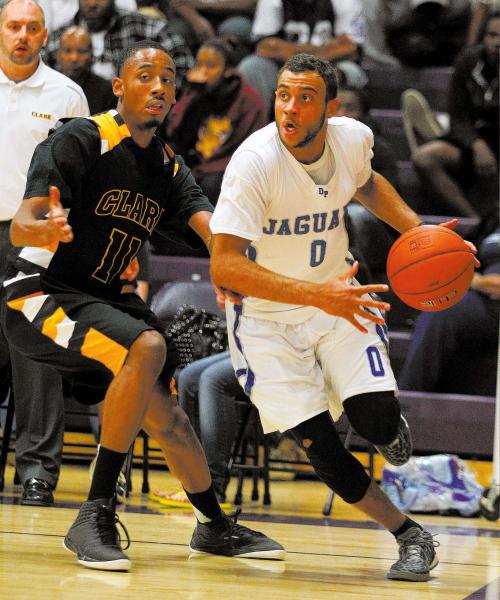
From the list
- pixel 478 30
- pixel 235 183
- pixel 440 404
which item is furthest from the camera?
pixel 478 30

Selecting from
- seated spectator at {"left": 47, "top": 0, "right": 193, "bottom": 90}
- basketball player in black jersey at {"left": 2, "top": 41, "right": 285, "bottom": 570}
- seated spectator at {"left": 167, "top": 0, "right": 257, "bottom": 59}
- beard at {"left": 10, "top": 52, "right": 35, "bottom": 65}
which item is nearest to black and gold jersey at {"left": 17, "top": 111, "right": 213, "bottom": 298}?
basketball player in black jersey at {"left": 2, "top": 41, "right": 285, "bottom": 570}

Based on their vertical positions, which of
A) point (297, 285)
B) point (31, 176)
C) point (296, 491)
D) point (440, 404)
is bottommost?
point (296, 491)

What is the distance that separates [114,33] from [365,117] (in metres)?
2.03

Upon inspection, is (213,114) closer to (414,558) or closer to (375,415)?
(375,415)

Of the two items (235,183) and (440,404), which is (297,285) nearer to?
(235,183)

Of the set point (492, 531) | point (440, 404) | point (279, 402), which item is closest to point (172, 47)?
point (440, 404)

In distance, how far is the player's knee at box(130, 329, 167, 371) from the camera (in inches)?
157

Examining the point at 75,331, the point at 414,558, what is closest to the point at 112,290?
A: the point at 75,331

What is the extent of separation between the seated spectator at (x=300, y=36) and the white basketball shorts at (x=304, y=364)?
445 centimetres

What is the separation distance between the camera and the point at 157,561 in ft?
14.0

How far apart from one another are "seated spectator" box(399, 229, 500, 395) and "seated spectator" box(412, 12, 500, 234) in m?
1.20

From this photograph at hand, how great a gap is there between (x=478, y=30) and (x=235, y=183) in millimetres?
5577

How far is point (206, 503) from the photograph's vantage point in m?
4.40

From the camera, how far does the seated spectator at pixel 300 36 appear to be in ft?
28.4
